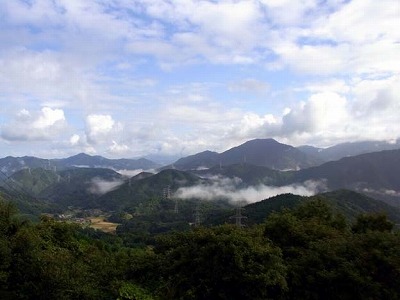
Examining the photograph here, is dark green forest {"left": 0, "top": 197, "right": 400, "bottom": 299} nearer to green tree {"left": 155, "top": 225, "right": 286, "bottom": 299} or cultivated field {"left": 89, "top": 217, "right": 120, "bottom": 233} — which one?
green tree {"left": 155, "top": 225, "right": 286, "bottom": 299}

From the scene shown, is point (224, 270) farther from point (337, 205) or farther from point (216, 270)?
point (337, 205)

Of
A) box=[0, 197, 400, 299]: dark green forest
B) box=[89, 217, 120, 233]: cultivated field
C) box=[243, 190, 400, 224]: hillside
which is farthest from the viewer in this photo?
box=[89, 217, 120, 233]: cultivated field

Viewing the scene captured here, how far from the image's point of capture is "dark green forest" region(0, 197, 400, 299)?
2178cm

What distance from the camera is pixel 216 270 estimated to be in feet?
72.5

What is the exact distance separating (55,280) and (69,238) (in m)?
16.7

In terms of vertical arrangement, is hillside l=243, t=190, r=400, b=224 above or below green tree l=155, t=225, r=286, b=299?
below

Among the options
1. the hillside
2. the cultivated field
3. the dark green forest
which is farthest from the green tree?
the cultivated field

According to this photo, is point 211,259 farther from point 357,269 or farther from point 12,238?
point 12,238

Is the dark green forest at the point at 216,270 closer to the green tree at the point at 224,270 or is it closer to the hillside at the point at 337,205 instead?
the green tree at the point at 224,270

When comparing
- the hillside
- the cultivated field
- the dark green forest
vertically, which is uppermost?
the dark green forest

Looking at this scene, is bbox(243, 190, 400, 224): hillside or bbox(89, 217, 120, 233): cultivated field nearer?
bbox(243, 190, 400, 224): hillside

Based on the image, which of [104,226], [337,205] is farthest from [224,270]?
[104,226]

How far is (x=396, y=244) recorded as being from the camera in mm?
24781

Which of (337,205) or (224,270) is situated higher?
(224,270)
